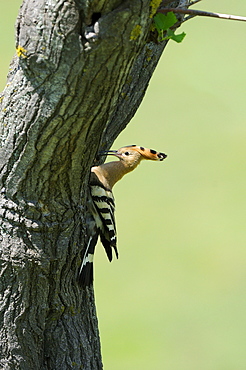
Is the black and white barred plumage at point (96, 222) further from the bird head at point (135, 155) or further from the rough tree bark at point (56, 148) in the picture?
the bird head at point (135, 155)

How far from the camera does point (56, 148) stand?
1288 millimetres

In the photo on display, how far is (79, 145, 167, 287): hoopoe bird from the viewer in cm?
167

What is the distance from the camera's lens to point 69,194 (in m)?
1.43

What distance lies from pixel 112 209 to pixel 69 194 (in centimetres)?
55

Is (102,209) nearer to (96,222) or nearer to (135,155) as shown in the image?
(96,222)

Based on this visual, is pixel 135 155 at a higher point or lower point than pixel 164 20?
higher

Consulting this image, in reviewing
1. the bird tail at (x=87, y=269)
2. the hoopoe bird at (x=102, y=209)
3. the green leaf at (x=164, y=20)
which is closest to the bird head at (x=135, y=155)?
the hoopoe bird at (x=102, y=209)

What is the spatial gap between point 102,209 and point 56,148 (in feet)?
1.87

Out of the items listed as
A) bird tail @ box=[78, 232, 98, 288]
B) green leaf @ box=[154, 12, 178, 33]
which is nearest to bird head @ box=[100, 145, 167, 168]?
bird tail @ box=[78, 232, 98, 288]

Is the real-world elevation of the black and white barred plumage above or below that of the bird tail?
above

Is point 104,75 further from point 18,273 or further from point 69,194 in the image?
point 18,273

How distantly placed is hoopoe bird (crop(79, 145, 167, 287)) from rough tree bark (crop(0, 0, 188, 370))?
6 centimetres

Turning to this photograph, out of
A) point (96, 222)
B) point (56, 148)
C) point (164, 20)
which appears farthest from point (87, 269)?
point (164, 20)

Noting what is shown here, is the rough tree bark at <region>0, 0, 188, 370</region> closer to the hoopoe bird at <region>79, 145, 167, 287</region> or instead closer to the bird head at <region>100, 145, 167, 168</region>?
the hoopoe bird at <region>79, 145, 167, 287</region>
